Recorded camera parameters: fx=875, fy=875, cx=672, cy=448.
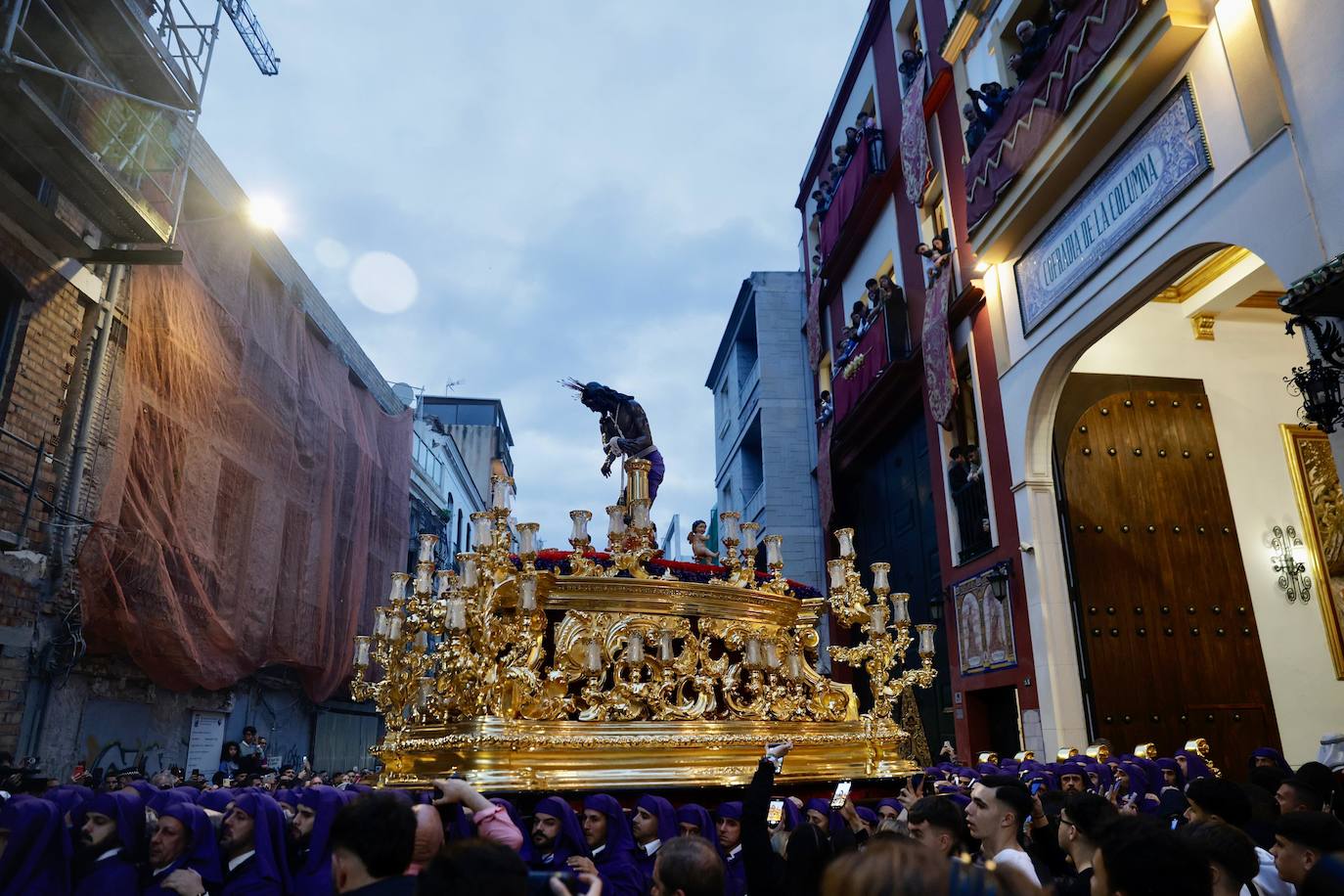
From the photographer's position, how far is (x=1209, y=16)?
25.0 feet

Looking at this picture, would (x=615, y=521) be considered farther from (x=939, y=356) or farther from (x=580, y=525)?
(x=939, y=356)

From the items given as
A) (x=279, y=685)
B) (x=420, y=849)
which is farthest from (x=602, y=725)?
(x=279, y=685)

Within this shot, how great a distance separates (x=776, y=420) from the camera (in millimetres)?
21391

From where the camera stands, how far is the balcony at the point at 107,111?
822 cm

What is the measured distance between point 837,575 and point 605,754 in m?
2.67

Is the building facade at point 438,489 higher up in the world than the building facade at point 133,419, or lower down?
higher up

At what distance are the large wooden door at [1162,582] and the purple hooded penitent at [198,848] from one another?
28.5 ft

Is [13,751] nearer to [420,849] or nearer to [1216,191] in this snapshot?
[420,849]

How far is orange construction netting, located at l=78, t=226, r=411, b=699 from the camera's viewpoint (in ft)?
30.8

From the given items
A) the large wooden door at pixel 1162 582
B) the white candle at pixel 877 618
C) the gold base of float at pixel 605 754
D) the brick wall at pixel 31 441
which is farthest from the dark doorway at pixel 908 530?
the brick wall at pixel 31 441

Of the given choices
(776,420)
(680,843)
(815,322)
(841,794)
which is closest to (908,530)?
(815,322)

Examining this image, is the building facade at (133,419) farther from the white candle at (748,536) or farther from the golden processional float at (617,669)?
the white candle at (748,536)

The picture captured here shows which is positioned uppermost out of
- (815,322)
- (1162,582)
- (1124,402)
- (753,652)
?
(815,322)

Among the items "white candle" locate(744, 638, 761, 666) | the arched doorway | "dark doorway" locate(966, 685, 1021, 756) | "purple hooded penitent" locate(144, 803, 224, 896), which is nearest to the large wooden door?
the arched doorway
